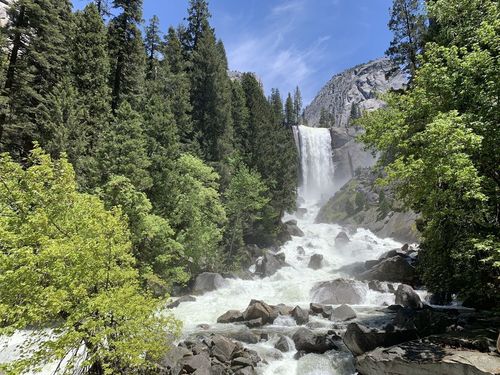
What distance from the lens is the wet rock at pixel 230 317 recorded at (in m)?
21.7

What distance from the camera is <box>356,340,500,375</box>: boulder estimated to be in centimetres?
958

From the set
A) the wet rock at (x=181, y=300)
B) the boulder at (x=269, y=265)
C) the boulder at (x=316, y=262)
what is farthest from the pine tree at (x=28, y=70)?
the boulder at (x=316, y=262)

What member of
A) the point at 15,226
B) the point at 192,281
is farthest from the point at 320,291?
the point at 15,226

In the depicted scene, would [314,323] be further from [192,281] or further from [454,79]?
[454,79]

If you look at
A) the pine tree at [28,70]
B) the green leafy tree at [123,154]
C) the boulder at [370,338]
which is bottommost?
the boulder at [370,338]

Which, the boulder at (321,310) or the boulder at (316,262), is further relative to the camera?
the boulder at (316,262)

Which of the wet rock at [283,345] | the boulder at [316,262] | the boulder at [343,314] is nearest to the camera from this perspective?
the wet rock at [283,345]

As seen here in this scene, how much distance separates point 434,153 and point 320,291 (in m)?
18.5

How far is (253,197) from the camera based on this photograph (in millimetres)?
38750

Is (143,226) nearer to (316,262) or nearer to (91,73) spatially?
(91,73)

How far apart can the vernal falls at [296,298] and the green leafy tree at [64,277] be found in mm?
6967

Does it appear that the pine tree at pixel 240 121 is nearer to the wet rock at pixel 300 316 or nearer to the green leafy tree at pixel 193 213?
the green leafy tree at pixel 193 213

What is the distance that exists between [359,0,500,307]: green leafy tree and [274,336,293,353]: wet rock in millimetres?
6696

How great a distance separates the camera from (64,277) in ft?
29.2
